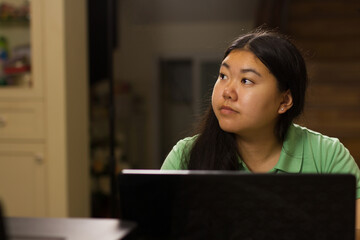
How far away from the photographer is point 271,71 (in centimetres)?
124

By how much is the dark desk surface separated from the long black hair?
59 cm

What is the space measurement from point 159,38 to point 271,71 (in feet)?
12.6

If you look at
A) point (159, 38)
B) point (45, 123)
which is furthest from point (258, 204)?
point (159, 38)

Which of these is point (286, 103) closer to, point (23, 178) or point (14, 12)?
point (23, 178)

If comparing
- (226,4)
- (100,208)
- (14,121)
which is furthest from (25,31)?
(226,4)

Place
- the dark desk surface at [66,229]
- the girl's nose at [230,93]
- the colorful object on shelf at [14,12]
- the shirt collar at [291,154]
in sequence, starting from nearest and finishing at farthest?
1. the dark desk surface at [66,229]
2. the girl's nose at [230,93]
3. the shirt collar at [291,154]
4. the colorful object on shelf at [14,12]

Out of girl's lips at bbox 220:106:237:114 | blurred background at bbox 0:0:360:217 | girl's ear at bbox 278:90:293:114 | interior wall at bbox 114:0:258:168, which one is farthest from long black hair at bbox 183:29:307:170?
interior wall at bbox 114:0:258:168

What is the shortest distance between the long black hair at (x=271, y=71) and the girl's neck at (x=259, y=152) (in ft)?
0.11

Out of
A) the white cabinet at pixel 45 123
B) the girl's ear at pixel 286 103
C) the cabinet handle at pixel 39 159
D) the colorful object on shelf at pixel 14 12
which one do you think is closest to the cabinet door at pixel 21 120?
the white cabinet at pixel 45 123

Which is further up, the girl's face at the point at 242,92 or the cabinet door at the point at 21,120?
the girl's face at the point at 242,92

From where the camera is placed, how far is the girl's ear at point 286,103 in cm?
133

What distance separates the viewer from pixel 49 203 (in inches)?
114

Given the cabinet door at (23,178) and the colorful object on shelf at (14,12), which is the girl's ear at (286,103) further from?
the colorful object on shelf at (14,12)

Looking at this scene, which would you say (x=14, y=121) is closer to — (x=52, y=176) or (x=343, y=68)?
(x=52, y=176)
